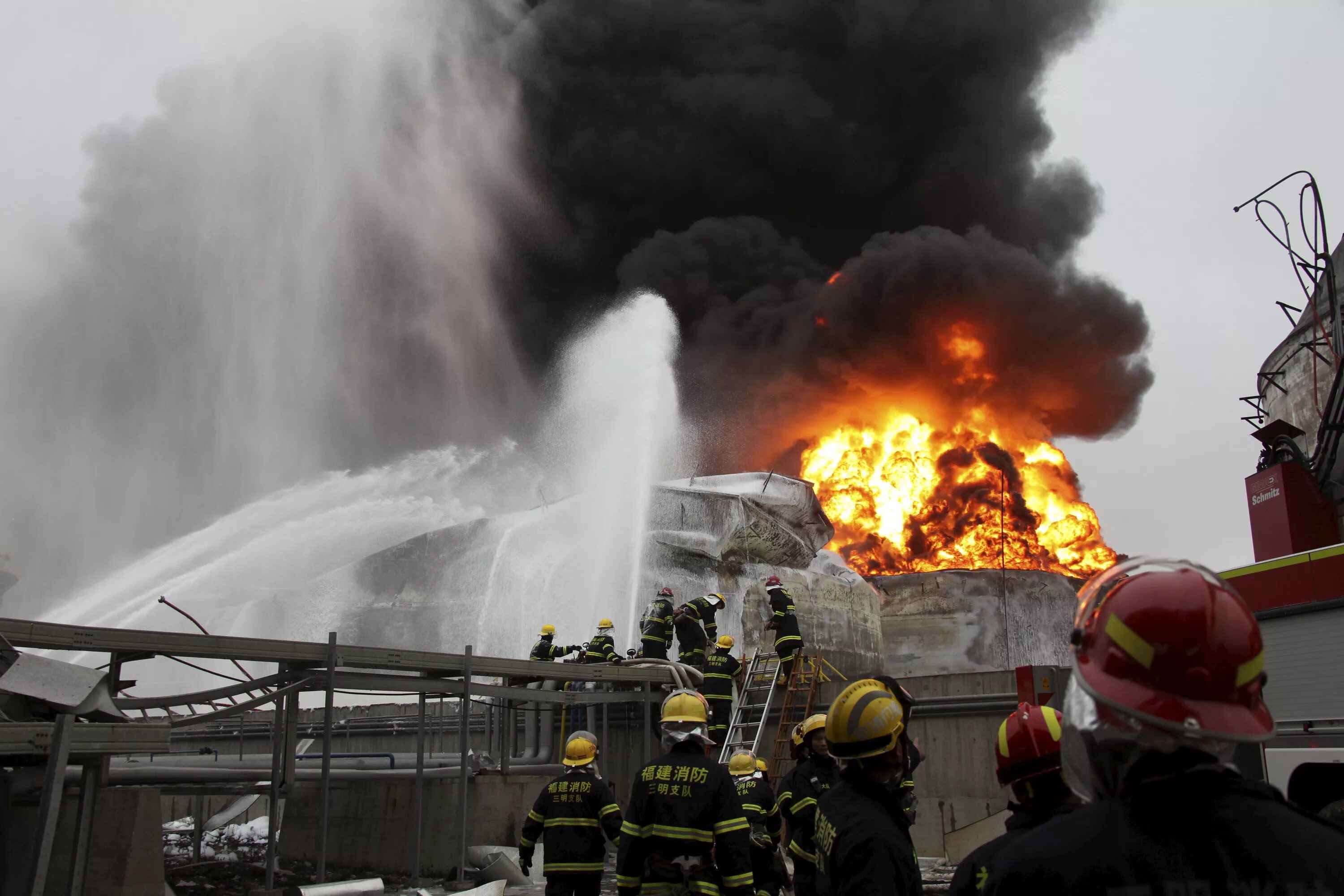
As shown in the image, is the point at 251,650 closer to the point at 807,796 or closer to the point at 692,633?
the point at 807,796

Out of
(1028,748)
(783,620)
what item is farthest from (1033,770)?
(783,620)

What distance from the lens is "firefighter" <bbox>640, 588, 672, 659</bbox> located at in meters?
12.5

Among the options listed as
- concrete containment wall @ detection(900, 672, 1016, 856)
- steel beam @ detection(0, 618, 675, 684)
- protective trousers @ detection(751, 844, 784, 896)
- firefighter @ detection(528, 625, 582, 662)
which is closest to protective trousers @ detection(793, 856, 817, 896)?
protective trousers @ detection(751, 844, 784, 896)

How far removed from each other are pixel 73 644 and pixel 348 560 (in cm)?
2226

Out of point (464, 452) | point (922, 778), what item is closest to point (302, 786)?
point (922, 778)

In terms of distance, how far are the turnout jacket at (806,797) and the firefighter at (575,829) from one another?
37.3 inches

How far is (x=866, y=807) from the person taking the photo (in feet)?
8.62

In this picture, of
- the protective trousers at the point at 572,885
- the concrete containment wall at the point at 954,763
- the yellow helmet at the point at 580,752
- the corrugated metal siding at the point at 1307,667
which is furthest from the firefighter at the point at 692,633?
the protective trousers at the point at 572,885

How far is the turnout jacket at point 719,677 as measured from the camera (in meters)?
11.5

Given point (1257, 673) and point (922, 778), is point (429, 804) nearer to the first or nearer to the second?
point (922, 778)

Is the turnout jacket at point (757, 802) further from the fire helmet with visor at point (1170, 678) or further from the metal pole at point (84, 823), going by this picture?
the fire helmet with visor at point (1170, 678)

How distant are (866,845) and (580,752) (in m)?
3.55

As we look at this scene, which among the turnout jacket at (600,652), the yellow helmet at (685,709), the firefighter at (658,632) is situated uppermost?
the firefighter at (658,632)

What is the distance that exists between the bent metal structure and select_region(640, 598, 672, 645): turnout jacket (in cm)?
65
